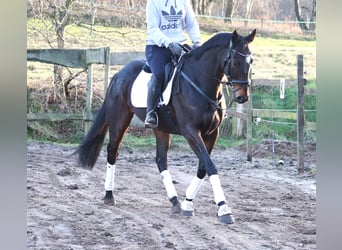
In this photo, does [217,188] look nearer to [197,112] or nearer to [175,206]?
[175,206]

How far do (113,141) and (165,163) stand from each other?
29 cm

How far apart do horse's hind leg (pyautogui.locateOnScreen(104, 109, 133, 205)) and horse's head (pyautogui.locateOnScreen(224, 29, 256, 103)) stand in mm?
694

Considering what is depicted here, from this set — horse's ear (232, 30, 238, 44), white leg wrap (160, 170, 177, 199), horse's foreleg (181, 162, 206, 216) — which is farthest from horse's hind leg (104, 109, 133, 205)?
horse's ear (232, 30, 238, 44)

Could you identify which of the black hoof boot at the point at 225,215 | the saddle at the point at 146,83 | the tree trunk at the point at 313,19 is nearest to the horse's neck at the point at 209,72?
the saddle at the point at 146,83

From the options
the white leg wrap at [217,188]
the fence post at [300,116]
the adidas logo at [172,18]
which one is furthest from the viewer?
the adidas logo at [172,18]

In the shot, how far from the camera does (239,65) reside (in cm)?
331

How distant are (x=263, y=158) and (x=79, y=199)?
0.94 m

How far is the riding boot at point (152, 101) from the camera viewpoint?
3.64 m

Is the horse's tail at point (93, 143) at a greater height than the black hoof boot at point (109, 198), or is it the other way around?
the horse's tail at point (93, 143)

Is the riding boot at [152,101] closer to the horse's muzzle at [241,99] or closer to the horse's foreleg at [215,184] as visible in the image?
the horse's foreleg at [215,184]

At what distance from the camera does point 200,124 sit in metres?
3.51

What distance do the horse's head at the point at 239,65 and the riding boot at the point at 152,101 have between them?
442mm

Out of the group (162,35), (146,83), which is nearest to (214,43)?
(162,35)
